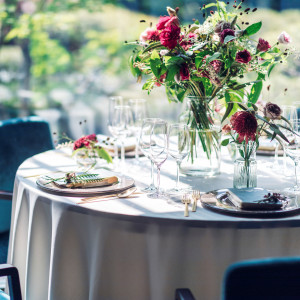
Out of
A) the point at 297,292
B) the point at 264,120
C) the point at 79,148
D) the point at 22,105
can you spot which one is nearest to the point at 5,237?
the point at 79,148

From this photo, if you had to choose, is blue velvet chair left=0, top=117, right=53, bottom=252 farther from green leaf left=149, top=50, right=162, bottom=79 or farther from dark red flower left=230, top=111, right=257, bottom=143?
dark red flower left=230, top=111, right=257, bottom=143

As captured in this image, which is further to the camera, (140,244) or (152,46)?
(152,46)

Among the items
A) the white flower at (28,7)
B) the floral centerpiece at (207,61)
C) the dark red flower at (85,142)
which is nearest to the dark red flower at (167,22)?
the floral centerpiece at (207,61)

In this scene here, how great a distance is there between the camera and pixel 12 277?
1580 millimetres

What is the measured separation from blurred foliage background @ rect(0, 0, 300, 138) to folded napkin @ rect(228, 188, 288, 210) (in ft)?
13.4

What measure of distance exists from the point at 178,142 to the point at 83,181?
0.38 m

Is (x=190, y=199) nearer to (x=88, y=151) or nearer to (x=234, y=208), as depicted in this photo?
(x=234, y=208)

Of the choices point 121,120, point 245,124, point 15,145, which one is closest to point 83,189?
point 121,120

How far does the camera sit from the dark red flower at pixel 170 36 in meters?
1.89

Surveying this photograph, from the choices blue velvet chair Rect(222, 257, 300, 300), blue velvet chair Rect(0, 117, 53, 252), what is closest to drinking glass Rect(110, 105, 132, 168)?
blue velvet chair Rect(0, 117, 53, 252)

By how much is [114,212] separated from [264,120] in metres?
0.62

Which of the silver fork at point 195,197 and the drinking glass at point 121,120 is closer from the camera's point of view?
the silver fork at point 195,197

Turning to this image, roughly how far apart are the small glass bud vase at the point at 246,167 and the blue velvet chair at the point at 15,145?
1.39 metres

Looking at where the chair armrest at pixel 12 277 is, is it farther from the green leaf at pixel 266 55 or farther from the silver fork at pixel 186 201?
the green leaf at pixel 266 55
